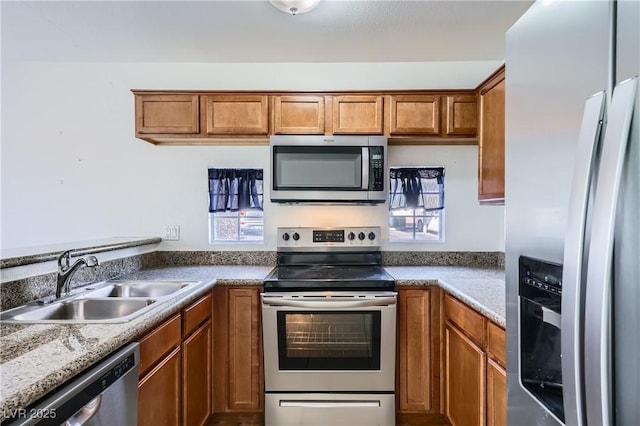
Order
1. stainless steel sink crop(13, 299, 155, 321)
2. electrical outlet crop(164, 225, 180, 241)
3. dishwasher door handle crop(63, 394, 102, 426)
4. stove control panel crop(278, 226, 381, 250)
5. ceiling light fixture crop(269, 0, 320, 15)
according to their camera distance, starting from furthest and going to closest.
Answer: electrical outlet crop(164, 225, 180, 241)
stove control panel crop(278, 226, 381, 250)
ceiling light fixture crop(269, 0, 320, 15)
stainless steel sink crop(13, 299, 155, 321)
dishwasher door handle crop(63, 394, 102, 426)

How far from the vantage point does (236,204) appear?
2699 mm

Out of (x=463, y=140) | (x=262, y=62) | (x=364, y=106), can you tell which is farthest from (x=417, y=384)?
(x=262, y=62)

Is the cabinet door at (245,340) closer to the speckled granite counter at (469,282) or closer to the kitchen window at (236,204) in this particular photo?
the kitchen window at (236,204)

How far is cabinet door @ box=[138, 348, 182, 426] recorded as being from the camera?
133cm

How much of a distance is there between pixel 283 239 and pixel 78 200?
67.2 inches

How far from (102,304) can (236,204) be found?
123cm

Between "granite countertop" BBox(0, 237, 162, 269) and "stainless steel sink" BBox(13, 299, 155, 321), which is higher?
"granite countertop" BBox(0, 237, 162, 269)

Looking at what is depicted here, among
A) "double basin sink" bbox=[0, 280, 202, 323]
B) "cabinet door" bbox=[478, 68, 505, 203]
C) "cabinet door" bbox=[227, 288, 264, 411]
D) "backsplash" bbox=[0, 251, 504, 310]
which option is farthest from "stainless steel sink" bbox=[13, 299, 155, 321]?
"cabinet door" bbox=[478, 68, 505, 203]

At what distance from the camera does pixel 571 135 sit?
76cm

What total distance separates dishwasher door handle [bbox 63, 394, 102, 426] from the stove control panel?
168 centimetres

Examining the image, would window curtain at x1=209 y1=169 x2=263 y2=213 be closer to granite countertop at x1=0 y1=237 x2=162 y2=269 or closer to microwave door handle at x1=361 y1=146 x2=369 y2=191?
granite countertop at x1=0 y1=237 x2=162 y2=269

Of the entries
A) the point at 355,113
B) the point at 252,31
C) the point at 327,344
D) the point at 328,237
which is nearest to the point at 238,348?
the point at 327,344

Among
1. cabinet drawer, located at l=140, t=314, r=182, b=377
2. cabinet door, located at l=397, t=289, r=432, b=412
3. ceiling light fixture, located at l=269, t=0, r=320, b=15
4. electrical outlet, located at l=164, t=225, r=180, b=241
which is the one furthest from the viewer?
electrical outlet, located at l=164, t=225, r=180, b=241

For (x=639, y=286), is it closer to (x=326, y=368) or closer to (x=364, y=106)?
(x=326, y=368)
